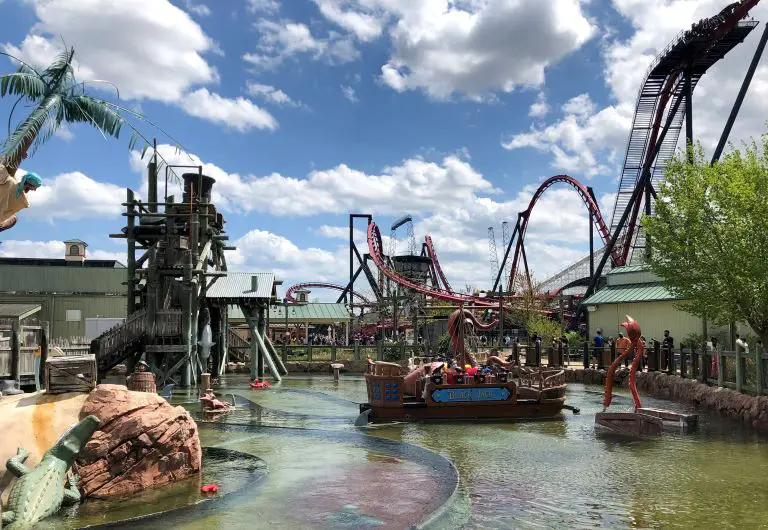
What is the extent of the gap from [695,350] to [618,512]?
42.0ft

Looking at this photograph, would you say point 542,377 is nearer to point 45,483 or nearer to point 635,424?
point 635,424

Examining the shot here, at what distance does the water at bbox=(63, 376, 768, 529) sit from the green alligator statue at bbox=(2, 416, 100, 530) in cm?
85

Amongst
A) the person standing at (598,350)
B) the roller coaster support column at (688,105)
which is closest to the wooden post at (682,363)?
the person standing at (598,350)

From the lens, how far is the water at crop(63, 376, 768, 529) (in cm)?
764

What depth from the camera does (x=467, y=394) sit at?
15719 mm

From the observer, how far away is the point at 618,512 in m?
7.94

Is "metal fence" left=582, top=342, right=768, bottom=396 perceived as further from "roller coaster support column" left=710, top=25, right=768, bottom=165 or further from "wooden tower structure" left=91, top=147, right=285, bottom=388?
"wooden tower structure" left=91, top=147, right=285, bottom=388

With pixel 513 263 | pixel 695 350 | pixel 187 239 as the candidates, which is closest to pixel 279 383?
pixel 187 239

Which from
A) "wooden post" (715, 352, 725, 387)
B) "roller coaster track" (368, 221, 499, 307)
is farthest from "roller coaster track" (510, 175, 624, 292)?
"wooden post" (715, 352, 725, 387)

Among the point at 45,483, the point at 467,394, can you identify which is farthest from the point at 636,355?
the point at 45,483

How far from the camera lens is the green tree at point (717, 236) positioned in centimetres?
1459

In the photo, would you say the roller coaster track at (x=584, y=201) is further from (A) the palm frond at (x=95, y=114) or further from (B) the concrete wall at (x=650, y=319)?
(A) the palm frond at (x=95, y=114)

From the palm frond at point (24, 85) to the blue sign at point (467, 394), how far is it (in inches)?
413

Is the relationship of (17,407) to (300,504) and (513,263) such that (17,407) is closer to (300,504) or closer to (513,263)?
(300,504)
